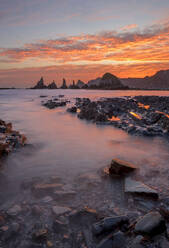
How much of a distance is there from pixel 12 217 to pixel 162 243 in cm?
240

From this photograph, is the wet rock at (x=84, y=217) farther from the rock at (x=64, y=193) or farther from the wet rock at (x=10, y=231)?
the wet rock at (x=10, y=231)

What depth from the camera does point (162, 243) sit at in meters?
2.50

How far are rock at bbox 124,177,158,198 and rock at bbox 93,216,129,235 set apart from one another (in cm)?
91

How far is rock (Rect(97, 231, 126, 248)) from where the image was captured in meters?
2.49

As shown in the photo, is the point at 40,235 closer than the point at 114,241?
No

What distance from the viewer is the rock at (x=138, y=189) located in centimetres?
363

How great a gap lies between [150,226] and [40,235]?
65.0 inches

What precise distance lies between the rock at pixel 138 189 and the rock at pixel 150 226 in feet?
2.70

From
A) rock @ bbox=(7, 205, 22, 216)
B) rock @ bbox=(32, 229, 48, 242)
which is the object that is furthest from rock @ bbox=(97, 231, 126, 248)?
rock @ bbox=(7, 205, 22, 216)

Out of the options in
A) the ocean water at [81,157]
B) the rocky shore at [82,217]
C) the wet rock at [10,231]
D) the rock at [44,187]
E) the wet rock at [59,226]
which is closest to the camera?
the rocky shore at [82,217]

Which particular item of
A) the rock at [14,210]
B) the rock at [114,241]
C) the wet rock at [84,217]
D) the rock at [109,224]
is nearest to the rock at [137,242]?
the rock at [114,241]

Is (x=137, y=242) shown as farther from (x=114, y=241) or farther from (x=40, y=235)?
(x=40, y=235)

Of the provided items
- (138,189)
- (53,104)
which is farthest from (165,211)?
(53,104)

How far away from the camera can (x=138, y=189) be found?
3.79m
